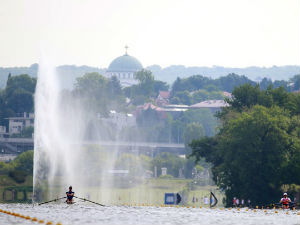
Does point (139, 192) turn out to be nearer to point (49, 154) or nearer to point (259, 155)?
point (49, 154)

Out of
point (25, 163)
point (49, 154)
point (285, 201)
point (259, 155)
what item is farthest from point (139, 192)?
point (285, 201)

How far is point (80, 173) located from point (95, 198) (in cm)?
3519

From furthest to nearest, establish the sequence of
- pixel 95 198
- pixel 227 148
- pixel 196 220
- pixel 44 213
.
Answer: pixel 95 198 < pixel 227 148 < pixel 44 213 < pixel 196 220

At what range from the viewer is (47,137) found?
16438cm

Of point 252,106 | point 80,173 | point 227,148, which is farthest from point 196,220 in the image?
point 80,173

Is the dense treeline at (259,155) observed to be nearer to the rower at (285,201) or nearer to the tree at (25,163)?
the rower at (285,201)

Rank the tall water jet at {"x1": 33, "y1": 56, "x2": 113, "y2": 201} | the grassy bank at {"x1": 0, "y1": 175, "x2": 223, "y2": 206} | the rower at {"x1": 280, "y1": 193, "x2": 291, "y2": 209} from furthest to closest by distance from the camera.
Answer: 1. the grassy bank at {"x1": 0, "y1": 175, "x2": 223, "y2": 206}
2. the tall water jet at {"x1": 33, "y1": 56, "x2": 113, "y2": 201}
3. the rower at {"x1": 280, "y1": 193, "x2": 291, "y2": 209}

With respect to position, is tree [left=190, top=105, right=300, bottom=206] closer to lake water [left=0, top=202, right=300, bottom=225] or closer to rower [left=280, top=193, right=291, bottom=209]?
rower [left=280, top=193, right=291, bottom=209]

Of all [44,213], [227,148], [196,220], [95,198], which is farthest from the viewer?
[95,198]

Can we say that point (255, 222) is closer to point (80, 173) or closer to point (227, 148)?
point (227, 148)

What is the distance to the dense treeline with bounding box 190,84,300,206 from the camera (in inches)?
4370

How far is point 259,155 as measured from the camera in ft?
371

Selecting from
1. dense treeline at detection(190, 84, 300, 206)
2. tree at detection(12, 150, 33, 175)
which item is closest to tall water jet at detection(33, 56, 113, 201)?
tree at detection(12, 150, 33, 175)

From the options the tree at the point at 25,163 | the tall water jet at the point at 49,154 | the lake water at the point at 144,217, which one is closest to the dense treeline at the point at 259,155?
the tall water jet at the point at 49,154
